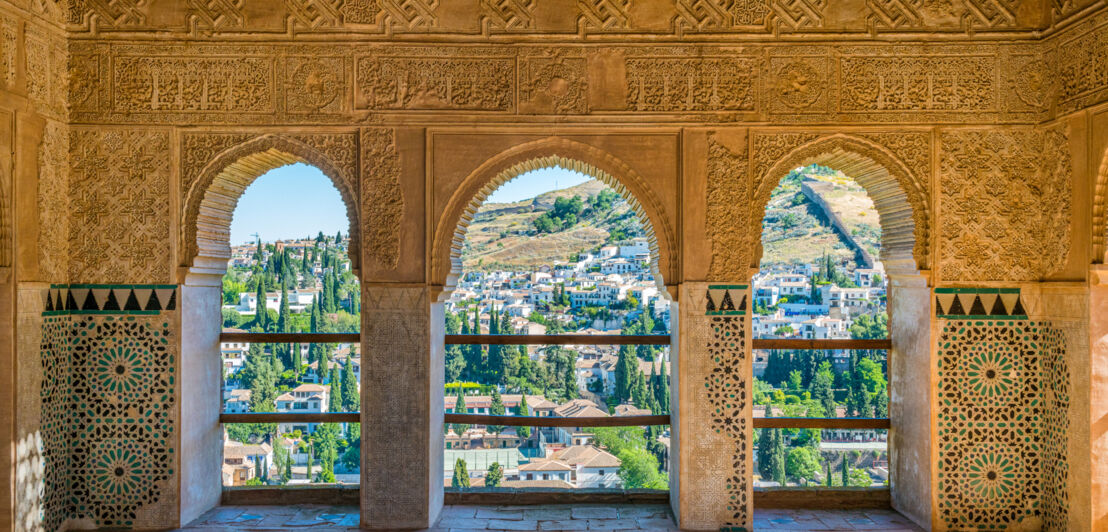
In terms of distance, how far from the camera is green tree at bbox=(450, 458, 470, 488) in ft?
15.5

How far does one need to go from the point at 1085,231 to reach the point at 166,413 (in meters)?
5.83

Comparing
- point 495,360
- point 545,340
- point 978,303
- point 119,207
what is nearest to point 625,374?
point 545,340

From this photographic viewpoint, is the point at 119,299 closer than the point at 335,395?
Yes

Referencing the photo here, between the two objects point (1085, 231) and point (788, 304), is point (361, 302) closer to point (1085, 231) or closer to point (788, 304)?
point (788, 304)

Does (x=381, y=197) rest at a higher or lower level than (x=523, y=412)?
higher

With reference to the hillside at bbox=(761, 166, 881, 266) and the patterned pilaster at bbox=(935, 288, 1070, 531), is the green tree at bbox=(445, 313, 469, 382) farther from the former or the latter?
the patterned pilaster at bbox=(935, 288, 1070, 531)

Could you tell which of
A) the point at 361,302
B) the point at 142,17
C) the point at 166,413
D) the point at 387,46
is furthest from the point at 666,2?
A: the point at 166,413

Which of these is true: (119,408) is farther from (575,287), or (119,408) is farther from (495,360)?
(575,287)

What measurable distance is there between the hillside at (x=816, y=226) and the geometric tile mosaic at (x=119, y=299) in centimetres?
435

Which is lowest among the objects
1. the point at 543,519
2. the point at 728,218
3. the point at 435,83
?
the point at 543,519

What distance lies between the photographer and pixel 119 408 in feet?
13.5

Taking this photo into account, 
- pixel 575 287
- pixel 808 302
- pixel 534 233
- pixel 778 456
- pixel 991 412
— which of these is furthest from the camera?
pixel 534 233

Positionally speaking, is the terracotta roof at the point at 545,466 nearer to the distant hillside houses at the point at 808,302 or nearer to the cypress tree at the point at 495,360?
the cypress tree at the point at 495,360

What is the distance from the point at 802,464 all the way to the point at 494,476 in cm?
227
